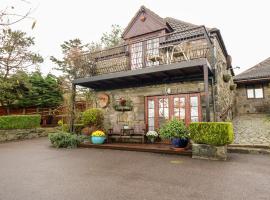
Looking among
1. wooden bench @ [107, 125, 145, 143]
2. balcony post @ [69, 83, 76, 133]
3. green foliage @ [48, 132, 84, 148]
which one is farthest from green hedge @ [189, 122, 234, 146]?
balcony post @ [69, 83, 76, 133]

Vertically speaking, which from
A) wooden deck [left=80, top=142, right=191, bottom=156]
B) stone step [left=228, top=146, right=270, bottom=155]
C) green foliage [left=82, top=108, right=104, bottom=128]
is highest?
green foliage [left=82, top=108, right=104, bottom=128]

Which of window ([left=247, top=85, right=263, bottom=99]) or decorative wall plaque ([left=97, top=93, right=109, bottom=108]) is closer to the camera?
decorative wall plaque ([left=97, top=93, right=109, bottom=108])

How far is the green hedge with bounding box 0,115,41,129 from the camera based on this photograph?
11078 millimetres

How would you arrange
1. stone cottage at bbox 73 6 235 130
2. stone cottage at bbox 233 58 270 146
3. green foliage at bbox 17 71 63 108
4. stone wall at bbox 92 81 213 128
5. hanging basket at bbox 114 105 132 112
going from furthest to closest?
stone cottage at bbox 233 58 270 146, green foliage at bbox 17 71 63 108, hanging basket at bbox 114 105 132 112, stone wall at bbox 92 81 213 128, stone cottage at bbox 73 6 235 130

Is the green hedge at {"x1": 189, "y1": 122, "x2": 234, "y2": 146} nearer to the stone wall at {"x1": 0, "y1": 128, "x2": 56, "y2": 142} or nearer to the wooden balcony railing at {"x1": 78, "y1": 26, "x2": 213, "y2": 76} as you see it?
the wooden balcony railing at {"x1": 78, "y1": 26, "x2": 213, "y2": 76}

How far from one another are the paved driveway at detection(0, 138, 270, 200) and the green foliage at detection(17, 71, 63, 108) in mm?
10120

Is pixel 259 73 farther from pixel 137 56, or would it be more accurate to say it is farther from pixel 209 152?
pixel 209 152

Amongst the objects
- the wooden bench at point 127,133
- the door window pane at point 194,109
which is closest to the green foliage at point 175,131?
the door window pane at point 194,109

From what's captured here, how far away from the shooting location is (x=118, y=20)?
79.5ft

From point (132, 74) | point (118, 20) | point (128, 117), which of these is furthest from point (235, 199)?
point (118, 20)

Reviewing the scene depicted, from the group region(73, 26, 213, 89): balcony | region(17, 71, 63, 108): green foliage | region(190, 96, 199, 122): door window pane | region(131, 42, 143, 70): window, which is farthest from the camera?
region(17, 71, 63, 108): green foliage

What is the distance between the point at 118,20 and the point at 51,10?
76.9 ft

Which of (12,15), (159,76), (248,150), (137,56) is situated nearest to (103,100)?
(137,56)

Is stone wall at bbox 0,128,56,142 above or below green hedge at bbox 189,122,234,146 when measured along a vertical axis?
below
